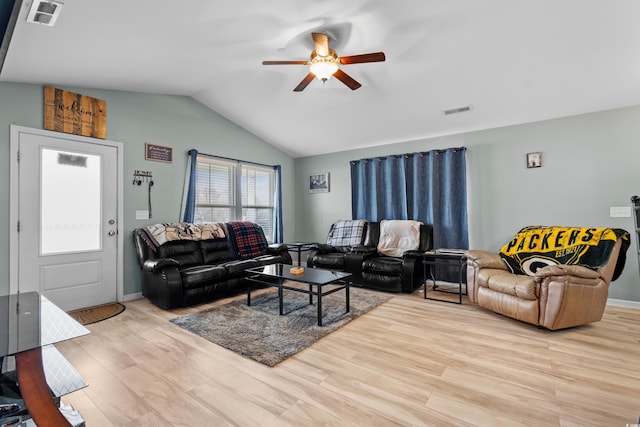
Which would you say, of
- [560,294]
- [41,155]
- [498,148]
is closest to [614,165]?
[498,148]

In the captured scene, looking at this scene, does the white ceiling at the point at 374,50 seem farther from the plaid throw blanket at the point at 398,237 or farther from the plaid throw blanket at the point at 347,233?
the plaid throw blanket at the point at 347,233

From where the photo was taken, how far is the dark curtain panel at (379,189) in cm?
495

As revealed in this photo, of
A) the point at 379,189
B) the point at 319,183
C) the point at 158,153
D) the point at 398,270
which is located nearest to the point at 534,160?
the point at 379,189

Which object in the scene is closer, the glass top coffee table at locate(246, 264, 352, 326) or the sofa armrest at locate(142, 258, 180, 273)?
the glass top coffee table at locate(246, 264, 352, 326)

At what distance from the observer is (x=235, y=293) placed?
3.93 metres

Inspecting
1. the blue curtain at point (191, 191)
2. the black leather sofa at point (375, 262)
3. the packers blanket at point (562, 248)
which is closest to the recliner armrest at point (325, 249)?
the black leather sofa at point (375, 262)

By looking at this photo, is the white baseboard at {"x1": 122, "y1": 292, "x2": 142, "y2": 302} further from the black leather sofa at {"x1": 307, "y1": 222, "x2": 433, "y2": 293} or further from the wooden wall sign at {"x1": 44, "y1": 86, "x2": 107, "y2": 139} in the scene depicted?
the black leather sofa at {"x1": 307, "y1": 222, "x2": 433, "y2": 293}

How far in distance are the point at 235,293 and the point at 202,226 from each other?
3.73ft

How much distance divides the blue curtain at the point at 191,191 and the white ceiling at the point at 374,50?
956 millimetres

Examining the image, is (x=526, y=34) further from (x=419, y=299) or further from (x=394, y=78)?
(x=419, y=299)

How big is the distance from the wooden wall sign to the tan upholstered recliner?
5.04m

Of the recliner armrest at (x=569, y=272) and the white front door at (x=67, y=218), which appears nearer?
the recliner armrest at (x=569, y=272)

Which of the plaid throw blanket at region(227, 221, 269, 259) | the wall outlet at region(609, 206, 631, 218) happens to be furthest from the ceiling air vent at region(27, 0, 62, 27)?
the wall outlet at region(609, 206, 631, 218)

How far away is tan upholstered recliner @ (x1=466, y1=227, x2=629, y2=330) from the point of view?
2.61 meters
